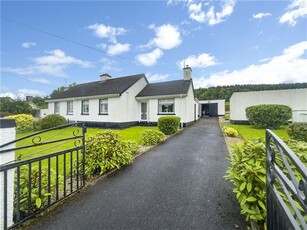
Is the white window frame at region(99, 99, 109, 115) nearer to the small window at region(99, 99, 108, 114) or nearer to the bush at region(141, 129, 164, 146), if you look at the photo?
the small window at region(99, 99, 108, 114)

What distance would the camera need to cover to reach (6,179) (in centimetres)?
240

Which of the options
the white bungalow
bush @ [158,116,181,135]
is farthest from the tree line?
bush @ [158,116,181,135]

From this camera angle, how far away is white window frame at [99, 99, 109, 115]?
1717 cm

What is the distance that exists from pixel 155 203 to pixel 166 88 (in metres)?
15.3

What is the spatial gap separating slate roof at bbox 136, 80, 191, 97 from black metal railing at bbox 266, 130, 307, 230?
14.1 meters

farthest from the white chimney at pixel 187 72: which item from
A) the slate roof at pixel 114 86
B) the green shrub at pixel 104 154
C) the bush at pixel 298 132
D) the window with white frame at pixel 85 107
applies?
the green shrub at pixel 104 154

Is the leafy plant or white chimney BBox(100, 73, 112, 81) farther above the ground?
white chimney BBox(100, 73, 112, 81)

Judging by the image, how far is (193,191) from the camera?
3812mm

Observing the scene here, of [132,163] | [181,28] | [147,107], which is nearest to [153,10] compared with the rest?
[181,28]

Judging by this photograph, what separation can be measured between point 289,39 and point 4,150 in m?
15.3

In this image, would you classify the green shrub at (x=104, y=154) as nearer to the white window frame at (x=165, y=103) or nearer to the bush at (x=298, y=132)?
the bush at (x=298, y=132)

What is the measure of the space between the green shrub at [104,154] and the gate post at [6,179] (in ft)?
6.95

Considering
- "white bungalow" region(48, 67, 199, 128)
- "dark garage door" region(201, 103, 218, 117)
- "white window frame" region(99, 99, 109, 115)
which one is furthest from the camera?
"dark garage door" region(201, 103, 218, 117)

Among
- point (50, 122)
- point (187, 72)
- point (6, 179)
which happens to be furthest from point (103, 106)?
point (6, 179)
